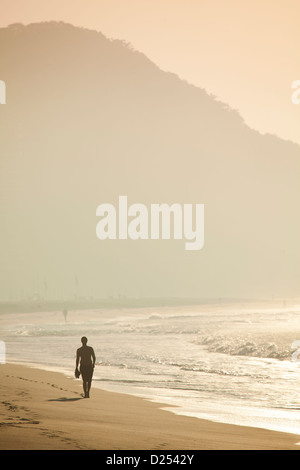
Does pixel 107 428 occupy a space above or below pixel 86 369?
below

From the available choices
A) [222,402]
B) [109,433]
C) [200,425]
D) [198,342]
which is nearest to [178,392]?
[222,402]

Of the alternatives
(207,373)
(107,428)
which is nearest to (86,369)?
(107,428)

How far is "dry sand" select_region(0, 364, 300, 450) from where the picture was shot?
1262 cm

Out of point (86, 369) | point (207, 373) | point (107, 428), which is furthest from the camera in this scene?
point (207, 373)

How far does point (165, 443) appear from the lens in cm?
1295

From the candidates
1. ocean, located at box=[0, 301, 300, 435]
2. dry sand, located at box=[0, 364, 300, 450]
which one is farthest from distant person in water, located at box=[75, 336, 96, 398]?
ocean, located at box=[0, 301, 300, 435]

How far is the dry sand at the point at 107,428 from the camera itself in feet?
41.4

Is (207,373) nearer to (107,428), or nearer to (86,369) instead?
(86,369)

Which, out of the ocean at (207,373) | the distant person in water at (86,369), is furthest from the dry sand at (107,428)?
the ocean at (207,373)

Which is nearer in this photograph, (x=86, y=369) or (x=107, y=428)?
(x=107, y=428)

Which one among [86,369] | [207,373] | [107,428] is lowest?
[207,373]

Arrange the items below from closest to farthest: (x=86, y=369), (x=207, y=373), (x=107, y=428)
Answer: (x=107, y=428) < (x=86, y=369) < (x=207, y=373)

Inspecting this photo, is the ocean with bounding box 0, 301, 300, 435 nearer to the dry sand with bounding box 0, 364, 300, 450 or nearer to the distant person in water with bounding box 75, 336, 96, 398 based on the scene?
the dry sand with bounding box 0, 364, 300, 450

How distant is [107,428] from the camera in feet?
47.1
